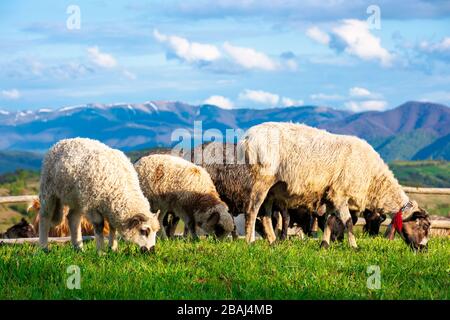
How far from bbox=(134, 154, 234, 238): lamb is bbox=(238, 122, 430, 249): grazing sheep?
641mm

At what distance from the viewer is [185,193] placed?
47.5 feet

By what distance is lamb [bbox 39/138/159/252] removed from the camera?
1141 cm

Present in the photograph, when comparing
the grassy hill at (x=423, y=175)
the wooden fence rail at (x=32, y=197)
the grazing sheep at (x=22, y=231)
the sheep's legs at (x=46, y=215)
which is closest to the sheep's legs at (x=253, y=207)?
the sheep's legs at (x=46, y=215)

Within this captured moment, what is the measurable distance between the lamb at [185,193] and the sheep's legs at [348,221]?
7.29 ft

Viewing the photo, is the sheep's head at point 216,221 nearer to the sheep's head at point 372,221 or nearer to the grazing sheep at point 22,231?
the sheep's head at point 372,221

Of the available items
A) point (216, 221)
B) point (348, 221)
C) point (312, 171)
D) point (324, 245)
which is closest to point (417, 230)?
point (348, 221)

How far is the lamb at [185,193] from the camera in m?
14.1

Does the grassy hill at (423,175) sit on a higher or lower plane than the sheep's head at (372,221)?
lower

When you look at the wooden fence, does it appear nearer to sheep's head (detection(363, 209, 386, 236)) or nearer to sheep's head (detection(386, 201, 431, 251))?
sheep's head (detection(363, 209, 386, 236))

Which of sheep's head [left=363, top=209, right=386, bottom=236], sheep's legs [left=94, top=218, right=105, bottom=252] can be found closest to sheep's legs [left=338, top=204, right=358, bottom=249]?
sheep's head [left=363, top=209, right=386, bottom=236]

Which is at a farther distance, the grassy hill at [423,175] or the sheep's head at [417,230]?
the grassy hill at [423,175]

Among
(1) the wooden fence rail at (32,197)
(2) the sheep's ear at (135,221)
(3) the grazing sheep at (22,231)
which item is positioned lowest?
(3) the grazing sheep at (22,231)
